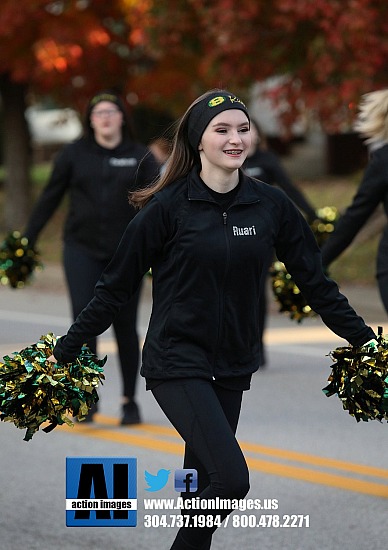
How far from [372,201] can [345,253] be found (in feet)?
21.4

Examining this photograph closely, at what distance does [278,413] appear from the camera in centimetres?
867

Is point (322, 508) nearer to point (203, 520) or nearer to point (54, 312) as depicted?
point (203, 520)

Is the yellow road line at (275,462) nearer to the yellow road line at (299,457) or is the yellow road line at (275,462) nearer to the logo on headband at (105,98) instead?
the yellow road line at (299,457)

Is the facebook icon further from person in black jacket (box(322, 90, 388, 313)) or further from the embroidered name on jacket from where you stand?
person in black jacket (box(322, 90, 388, 313))

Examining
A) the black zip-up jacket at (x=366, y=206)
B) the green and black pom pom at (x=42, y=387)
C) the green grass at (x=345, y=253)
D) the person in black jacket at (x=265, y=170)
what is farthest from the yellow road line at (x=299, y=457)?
the green grass at (x=345, y=253)

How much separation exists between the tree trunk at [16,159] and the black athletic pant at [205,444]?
1888 centimetres

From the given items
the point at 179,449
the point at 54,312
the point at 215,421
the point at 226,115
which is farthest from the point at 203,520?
the point at 54,312

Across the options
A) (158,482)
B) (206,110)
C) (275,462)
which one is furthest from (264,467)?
(206,110)

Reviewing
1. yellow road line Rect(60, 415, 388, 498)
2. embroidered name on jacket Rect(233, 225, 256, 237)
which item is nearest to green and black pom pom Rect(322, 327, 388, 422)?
embroidered name on jacket Rect(233, 225, 256, 237)

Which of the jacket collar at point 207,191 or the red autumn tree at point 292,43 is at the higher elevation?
the red autumn tree at point 292,43

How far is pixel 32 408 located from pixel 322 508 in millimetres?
1924

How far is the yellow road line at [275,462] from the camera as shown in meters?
6.72

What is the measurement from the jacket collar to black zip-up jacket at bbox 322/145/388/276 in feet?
5.78

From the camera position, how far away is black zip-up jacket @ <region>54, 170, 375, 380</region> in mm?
4695
